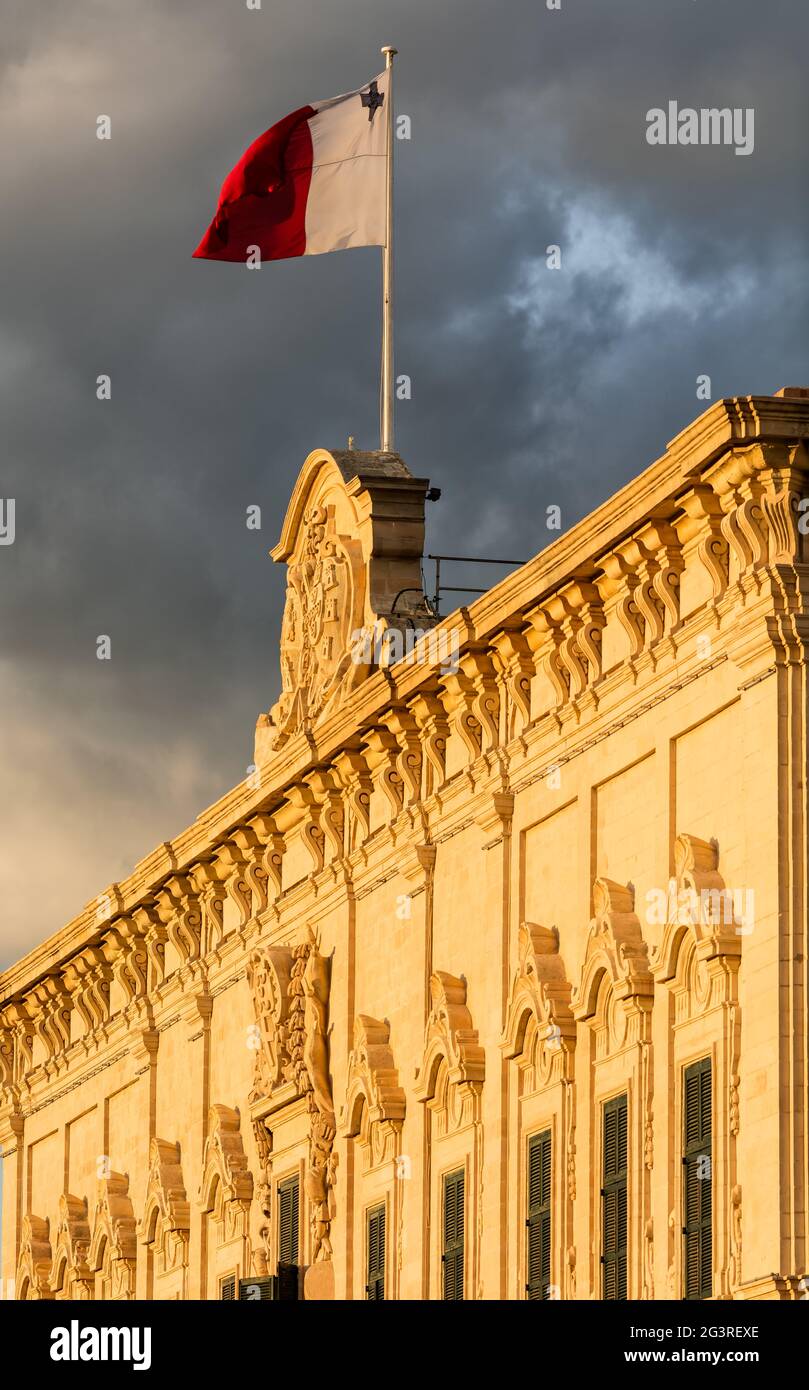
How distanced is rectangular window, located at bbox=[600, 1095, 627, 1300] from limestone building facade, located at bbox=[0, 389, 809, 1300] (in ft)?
0.17

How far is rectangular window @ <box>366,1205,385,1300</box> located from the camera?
4791 centimetres

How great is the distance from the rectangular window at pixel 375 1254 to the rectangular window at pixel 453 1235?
2.11 m

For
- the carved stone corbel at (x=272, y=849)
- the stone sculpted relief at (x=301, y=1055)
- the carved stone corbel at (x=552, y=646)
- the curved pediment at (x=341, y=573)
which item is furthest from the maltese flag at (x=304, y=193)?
the carved stone corbel at (x=552, y=646)

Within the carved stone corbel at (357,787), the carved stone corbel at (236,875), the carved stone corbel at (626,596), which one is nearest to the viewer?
the carved stone corbel at (626,596)

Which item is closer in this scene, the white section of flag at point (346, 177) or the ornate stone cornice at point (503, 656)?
the ornate stone cornice at point (503, 656)

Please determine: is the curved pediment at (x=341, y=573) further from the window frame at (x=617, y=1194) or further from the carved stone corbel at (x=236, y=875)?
the window frame at (x=617, y=1194)

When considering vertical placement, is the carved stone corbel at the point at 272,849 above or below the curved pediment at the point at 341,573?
below

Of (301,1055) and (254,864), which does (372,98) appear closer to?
(254,864)

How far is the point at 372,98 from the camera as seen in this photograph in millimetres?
52625

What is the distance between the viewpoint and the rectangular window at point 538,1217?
140 feet

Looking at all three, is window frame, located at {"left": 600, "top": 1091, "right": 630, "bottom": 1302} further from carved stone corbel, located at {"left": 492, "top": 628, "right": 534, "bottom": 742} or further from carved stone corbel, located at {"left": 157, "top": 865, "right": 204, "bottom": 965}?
carved stone corbel, located at {"left": 157, "top": 865, "right": 204, "bottom": 965}

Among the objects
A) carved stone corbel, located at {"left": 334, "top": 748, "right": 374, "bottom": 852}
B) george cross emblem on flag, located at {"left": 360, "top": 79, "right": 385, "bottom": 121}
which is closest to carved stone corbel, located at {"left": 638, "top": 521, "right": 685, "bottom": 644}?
carved stone corbel, located at {"left": 334, "top": 748, "right": 374, "bottom": 852}

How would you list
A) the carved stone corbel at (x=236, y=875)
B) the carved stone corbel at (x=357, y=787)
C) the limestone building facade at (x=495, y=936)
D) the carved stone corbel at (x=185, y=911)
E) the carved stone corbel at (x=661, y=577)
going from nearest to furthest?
1. the limestone building facade at (x=495, y=936)
2. the carved stone corbel at (x=661, y=577)
3. the carved stone corbel at (x=357, y=787)
4. the carved stone corbel at (x=236, y=875)
5. the carved stone corbel at (x=185, y=911)
